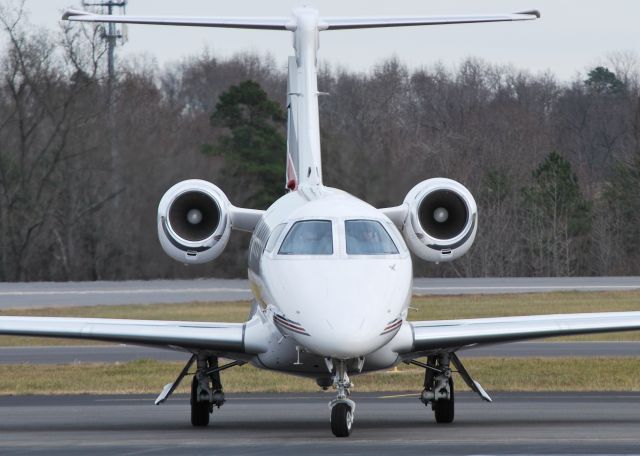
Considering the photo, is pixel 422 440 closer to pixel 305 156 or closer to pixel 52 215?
pixel 305 156

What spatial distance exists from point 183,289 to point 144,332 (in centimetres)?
3172

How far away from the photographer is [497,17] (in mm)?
18406

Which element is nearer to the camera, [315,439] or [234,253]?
[315,439]

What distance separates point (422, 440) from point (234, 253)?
33776mm

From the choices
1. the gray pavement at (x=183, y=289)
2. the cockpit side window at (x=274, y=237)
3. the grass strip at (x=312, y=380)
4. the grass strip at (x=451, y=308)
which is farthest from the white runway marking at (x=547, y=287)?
the cockpit side window at (x=274, y=237)

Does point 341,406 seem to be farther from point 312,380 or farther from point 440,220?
point 312,380

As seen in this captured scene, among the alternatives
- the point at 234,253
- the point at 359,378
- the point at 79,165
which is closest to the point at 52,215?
the point at 79,165

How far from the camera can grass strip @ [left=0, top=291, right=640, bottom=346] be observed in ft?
125

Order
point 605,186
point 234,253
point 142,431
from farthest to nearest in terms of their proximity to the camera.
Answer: point 605,186, point 234,253, point 142,431

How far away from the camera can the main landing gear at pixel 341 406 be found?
13156 millimetres

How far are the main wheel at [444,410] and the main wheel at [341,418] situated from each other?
7.55ft

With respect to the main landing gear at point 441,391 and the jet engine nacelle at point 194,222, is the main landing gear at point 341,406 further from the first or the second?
the jet engine nacelle at point 194,222

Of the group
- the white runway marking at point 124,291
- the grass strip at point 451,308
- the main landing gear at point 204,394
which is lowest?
the grass strip at point 451,308

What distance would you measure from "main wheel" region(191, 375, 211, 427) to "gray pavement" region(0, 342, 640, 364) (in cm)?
1120
